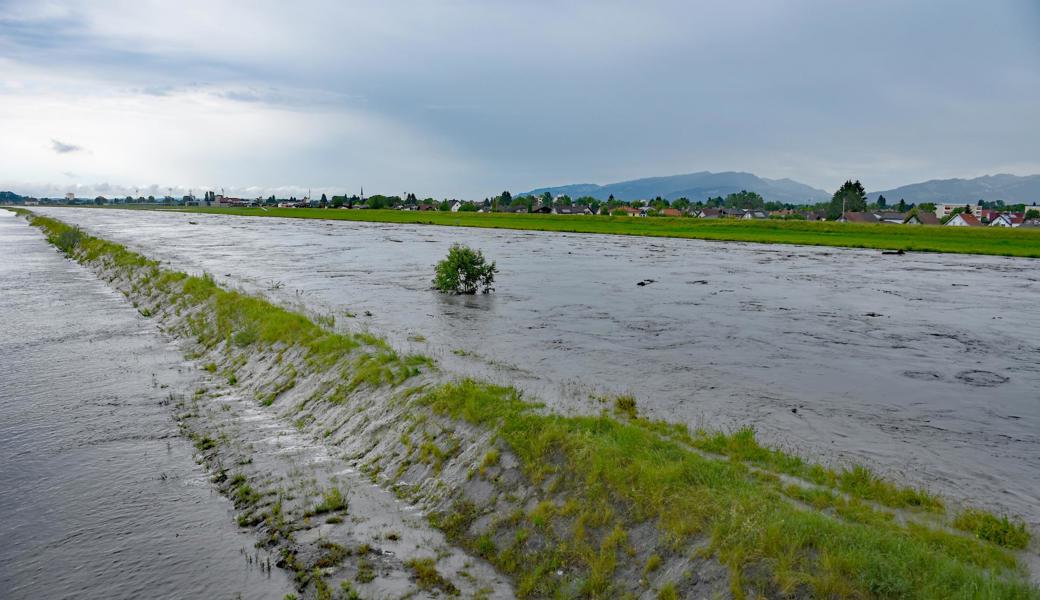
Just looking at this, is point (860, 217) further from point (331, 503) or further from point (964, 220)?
point (331, 503)

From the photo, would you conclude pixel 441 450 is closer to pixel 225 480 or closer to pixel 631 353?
pixel 225 480

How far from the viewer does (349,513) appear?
10.8 metres

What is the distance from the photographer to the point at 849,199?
191125 millimetres

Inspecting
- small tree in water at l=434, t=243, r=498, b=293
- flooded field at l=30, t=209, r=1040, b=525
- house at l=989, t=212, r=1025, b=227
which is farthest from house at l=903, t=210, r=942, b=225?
small tree in water at l=434, t=243, r=498, b=293

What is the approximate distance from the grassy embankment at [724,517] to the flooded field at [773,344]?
169 centimetres

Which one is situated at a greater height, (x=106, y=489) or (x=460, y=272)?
(x=460, y=272)

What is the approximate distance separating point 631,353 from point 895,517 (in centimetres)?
1169

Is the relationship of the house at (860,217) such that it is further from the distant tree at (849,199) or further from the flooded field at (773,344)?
the flooded field at (773,344)

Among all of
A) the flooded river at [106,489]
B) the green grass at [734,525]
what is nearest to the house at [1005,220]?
the green grass at [734,525]

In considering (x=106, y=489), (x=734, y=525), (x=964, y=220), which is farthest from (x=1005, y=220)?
(x=106, y=489)

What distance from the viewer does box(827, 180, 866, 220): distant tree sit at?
190500mm

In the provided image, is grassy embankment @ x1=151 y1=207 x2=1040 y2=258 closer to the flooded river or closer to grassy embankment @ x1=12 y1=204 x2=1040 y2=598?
grassy embankment @ x1=12 y1=204 x2=1040 y2=598

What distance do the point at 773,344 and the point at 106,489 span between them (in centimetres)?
2025

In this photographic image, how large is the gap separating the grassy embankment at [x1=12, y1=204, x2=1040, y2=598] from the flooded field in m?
1.69
